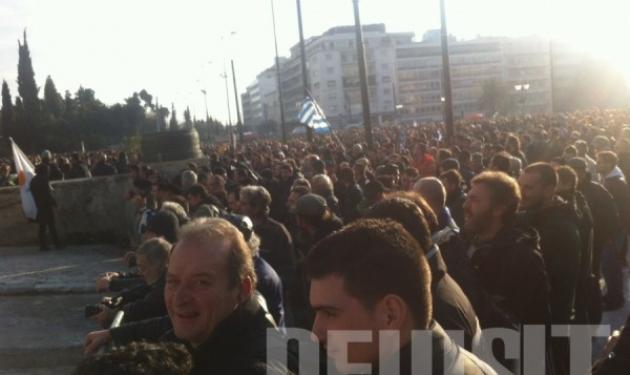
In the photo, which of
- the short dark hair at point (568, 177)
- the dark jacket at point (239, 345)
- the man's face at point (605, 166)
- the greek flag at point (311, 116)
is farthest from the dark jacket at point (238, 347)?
the greek flag at point (311, 116)

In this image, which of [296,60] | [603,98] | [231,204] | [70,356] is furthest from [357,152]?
[296,60]

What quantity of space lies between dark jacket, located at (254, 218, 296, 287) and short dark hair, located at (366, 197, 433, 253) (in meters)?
2.43

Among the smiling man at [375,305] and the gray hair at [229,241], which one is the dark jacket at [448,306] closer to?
the gray hair at [229,241]

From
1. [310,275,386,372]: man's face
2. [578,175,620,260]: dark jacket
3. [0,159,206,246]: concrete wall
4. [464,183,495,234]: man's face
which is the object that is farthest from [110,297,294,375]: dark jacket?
[0,159,206,246]: concrete wall

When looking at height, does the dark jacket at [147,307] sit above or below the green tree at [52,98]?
below

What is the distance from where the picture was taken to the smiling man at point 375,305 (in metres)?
1.78

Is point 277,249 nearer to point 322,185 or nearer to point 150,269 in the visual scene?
point 150,269

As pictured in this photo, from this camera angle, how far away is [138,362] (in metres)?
1.57

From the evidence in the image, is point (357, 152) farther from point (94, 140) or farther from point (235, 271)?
point (94, 140)

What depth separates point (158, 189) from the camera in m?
Result: 7.93

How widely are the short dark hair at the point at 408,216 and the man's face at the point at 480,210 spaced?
0.75 meters

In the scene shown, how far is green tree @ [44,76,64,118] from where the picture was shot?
72688 mm

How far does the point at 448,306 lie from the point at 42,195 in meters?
10.3

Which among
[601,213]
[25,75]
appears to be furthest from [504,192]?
[25,75]
